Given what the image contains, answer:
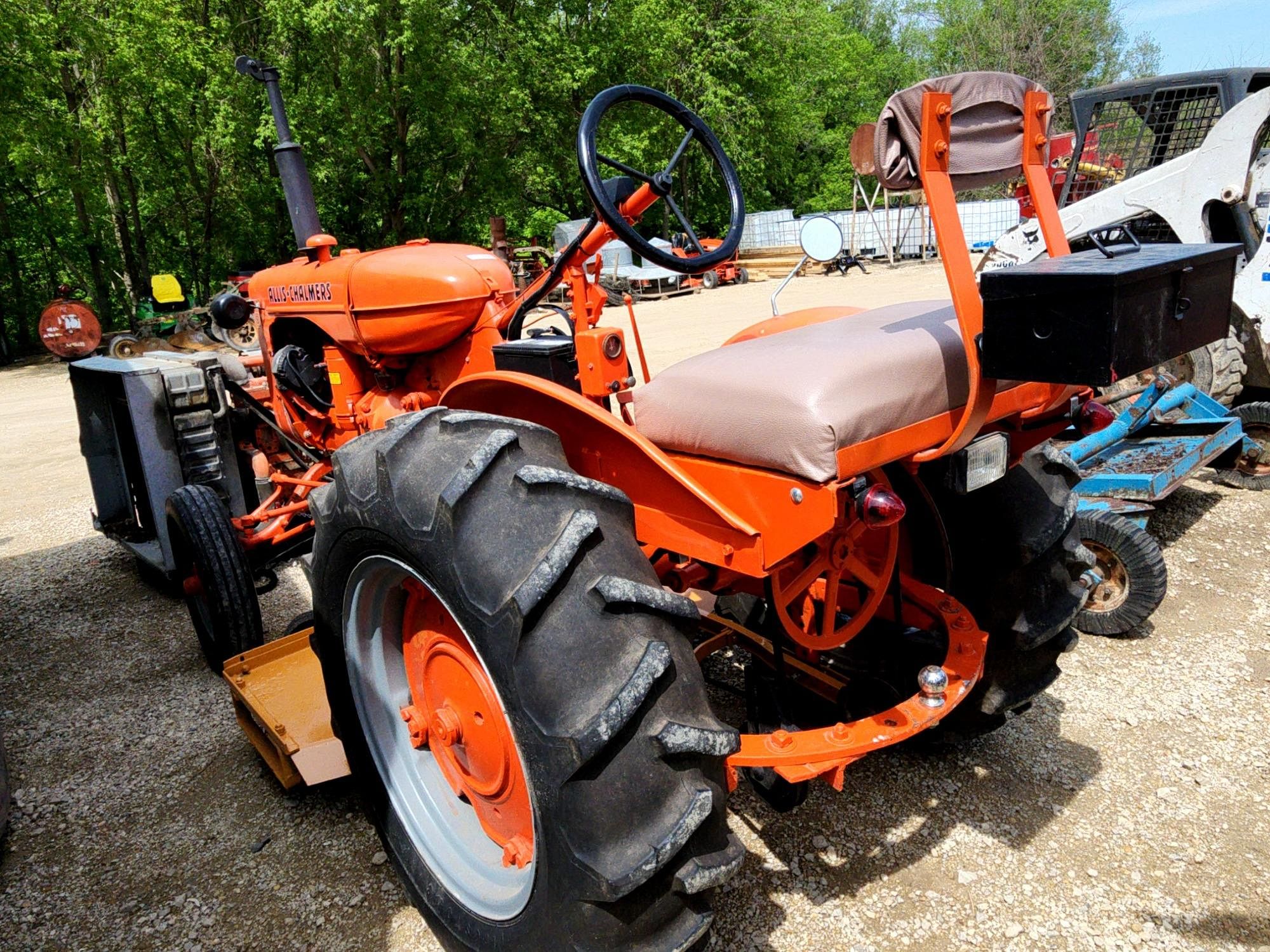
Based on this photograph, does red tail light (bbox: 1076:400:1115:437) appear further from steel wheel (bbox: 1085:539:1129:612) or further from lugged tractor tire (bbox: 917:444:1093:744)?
steel wheel (bbox: 1085:539:1129:612)

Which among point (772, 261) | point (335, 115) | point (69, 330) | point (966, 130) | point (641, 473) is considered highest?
point (335, 115)

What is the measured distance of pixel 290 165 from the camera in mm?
4078

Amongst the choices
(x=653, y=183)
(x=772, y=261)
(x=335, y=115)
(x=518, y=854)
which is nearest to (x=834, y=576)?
(x=518, y=854)

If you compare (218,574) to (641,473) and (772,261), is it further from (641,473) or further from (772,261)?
(772,261)

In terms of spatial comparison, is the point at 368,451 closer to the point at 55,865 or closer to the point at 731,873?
the point at 731,873

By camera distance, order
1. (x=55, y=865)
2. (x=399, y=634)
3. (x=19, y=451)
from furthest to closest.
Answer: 1. (x=19, y=451)
2. (x=55, y=865)
3. (x=399, y=634)

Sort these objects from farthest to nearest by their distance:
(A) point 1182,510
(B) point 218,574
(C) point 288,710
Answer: (A) point 1182,510
(B) point 218,574
(C) point 288,710

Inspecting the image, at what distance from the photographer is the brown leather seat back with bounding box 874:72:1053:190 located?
148 centimetres

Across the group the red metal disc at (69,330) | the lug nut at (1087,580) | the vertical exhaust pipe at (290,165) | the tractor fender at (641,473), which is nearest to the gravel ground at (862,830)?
the lug nut at (1087,580)

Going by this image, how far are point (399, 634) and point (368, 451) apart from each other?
54 cm

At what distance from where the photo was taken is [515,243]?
23094 mm

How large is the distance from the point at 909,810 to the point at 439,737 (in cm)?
130

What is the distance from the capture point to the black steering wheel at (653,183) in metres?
2.14

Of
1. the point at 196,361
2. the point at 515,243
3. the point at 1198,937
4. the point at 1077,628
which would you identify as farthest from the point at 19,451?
the point at 515,243
